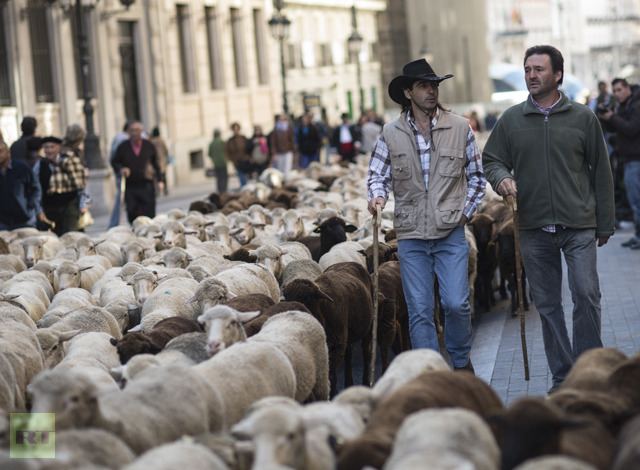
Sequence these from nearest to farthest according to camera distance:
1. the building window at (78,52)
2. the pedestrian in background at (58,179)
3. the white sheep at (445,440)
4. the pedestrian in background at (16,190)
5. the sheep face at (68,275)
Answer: the white sheep at (445,440) → the sheep face at (68,275) → the pedestrian in background at (16,190) → the pedestrian in background at (58,179) → the building window at (78,52)

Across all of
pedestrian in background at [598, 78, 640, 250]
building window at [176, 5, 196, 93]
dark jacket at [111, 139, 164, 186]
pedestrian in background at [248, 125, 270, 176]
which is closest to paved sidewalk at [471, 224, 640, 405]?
pedestrian in background at [598, 78, 640, 250]

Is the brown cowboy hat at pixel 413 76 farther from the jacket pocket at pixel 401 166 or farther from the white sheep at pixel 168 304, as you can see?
the white sheep at pixel 168 304

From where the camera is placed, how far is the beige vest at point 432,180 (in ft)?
23.4

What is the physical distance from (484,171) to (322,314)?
5.51ft

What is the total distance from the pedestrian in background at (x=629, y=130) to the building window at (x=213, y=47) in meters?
24.4

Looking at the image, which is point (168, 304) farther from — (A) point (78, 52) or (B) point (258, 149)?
(A) point (78, 52)

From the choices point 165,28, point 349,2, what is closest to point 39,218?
point 165,28

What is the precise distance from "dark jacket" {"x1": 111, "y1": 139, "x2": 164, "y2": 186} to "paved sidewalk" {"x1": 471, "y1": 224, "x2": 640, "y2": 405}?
6.09m

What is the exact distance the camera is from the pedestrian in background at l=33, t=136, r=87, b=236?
47.1 ft

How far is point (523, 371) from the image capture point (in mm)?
8047

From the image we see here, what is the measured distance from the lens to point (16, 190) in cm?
1303

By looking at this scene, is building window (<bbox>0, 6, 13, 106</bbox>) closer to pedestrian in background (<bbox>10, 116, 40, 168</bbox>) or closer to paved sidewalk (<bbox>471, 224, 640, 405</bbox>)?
pedestrian in background (<bbox>10, 116, 40, 168</bbox>)

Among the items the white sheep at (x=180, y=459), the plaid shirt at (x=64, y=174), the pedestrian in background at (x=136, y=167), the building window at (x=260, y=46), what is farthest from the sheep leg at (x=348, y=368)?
the building window at (x=260, y=46)

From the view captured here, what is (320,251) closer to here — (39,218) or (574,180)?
(39,218)
